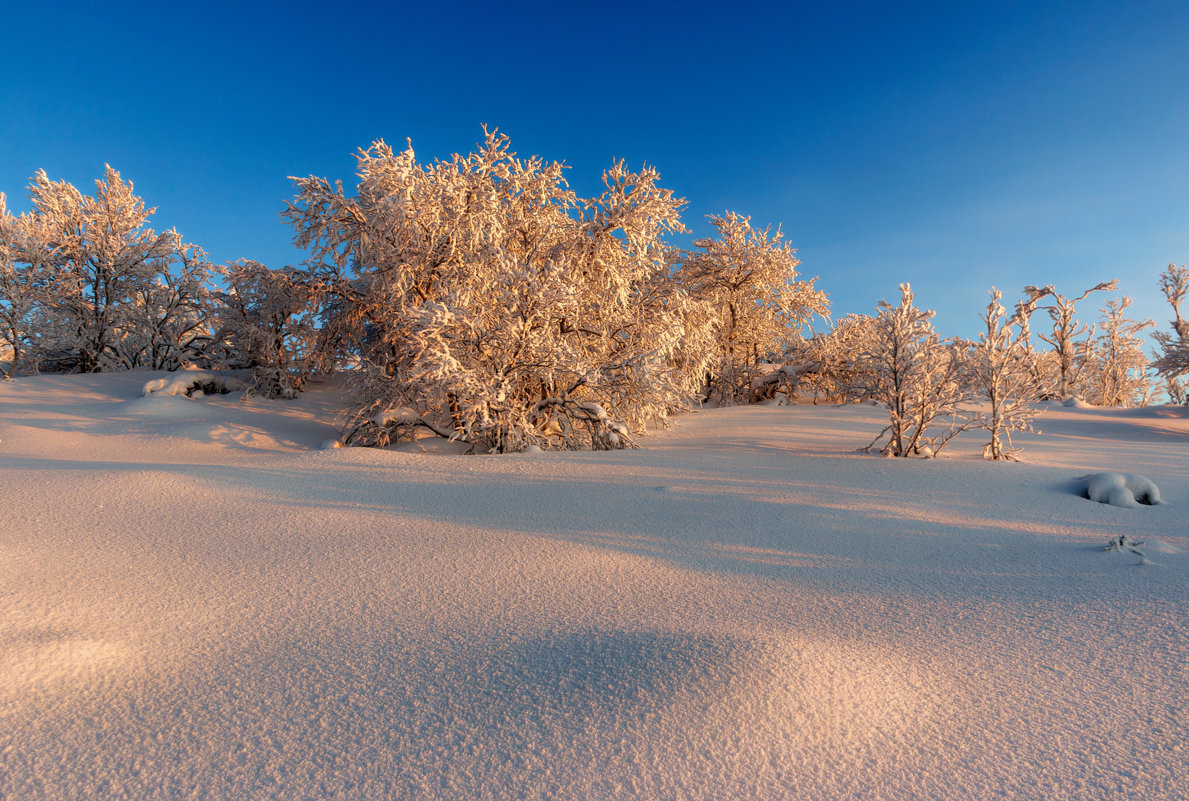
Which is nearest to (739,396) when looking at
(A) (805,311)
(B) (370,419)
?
(A) (805,311)

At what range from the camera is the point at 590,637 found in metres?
2.58

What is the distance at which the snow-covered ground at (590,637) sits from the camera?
1764 millimetres

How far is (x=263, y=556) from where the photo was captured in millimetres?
3789

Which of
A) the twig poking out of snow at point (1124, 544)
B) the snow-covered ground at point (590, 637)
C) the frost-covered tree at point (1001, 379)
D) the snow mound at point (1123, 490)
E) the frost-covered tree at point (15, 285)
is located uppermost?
the frost-covered tree at point (15, 285)

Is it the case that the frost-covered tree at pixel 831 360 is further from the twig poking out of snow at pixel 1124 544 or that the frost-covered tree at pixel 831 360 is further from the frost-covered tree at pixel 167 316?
the frost-covered tree at pixel 167 316

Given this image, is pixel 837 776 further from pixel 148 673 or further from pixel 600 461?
pixel 600 461

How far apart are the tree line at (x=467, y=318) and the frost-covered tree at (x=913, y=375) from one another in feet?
0.08

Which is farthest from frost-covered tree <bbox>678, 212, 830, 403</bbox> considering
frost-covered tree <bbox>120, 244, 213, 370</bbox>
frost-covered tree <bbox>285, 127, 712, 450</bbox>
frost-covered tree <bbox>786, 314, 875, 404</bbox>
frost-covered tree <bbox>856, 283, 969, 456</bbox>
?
frost-covered tree <bbox>120, 244, 213, 370</bbox>

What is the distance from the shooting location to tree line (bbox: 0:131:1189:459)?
714 centimetres

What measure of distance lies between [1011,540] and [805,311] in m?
14.6

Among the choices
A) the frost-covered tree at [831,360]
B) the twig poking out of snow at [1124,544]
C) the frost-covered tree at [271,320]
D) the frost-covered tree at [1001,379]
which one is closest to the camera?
the twig poking out of snow at [1124,544]

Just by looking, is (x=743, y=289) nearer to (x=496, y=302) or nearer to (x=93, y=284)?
(x=496, y=302)

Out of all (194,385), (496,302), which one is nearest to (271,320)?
(194,385)

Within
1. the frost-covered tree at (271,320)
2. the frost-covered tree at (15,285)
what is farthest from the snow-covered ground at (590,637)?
the frost-covered tree at (15,285)
